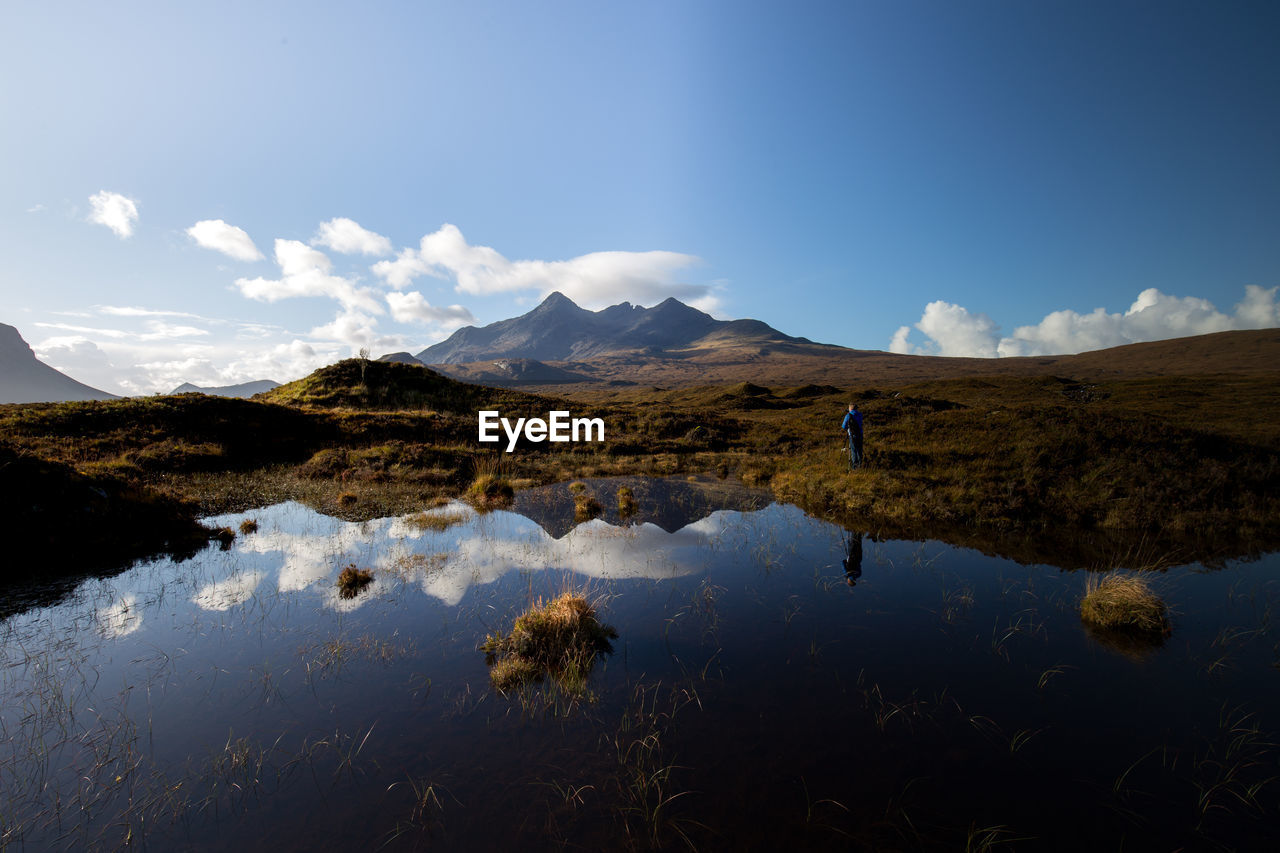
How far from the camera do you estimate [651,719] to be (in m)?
6.27

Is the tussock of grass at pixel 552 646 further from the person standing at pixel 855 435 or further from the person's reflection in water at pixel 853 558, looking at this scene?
the person standing at pixel 855 435

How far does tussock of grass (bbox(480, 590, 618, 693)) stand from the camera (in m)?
7.14

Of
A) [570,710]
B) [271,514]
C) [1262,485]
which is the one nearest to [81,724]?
[570,710]

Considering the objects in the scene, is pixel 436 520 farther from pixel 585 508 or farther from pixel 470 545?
pixel 585 508

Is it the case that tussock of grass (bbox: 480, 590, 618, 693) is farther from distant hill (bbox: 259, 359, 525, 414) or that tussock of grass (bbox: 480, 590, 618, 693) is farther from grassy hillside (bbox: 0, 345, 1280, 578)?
distant hill (bbox: 259, 359, 525, 414)

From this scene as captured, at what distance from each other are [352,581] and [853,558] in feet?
40.0

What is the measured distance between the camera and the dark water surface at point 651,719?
15.5 ft

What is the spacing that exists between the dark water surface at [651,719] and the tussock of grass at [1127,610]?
0.32 meters

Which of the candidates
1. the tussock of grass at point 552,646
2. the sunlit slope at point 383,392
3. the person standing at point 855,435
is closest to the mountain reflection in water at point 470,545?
the tussock of grass at point 552,646

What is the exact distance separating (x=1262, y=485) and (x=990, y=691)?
19.8 metres

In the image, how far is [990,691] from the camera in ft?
22.2

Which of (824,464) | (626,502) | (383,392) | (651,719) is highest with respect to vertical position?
(383,392)

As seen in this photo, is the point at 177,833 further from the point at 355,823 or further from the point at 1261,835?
the point at 1261,835

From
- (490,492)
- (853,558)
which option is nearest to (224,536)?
(490,492)
